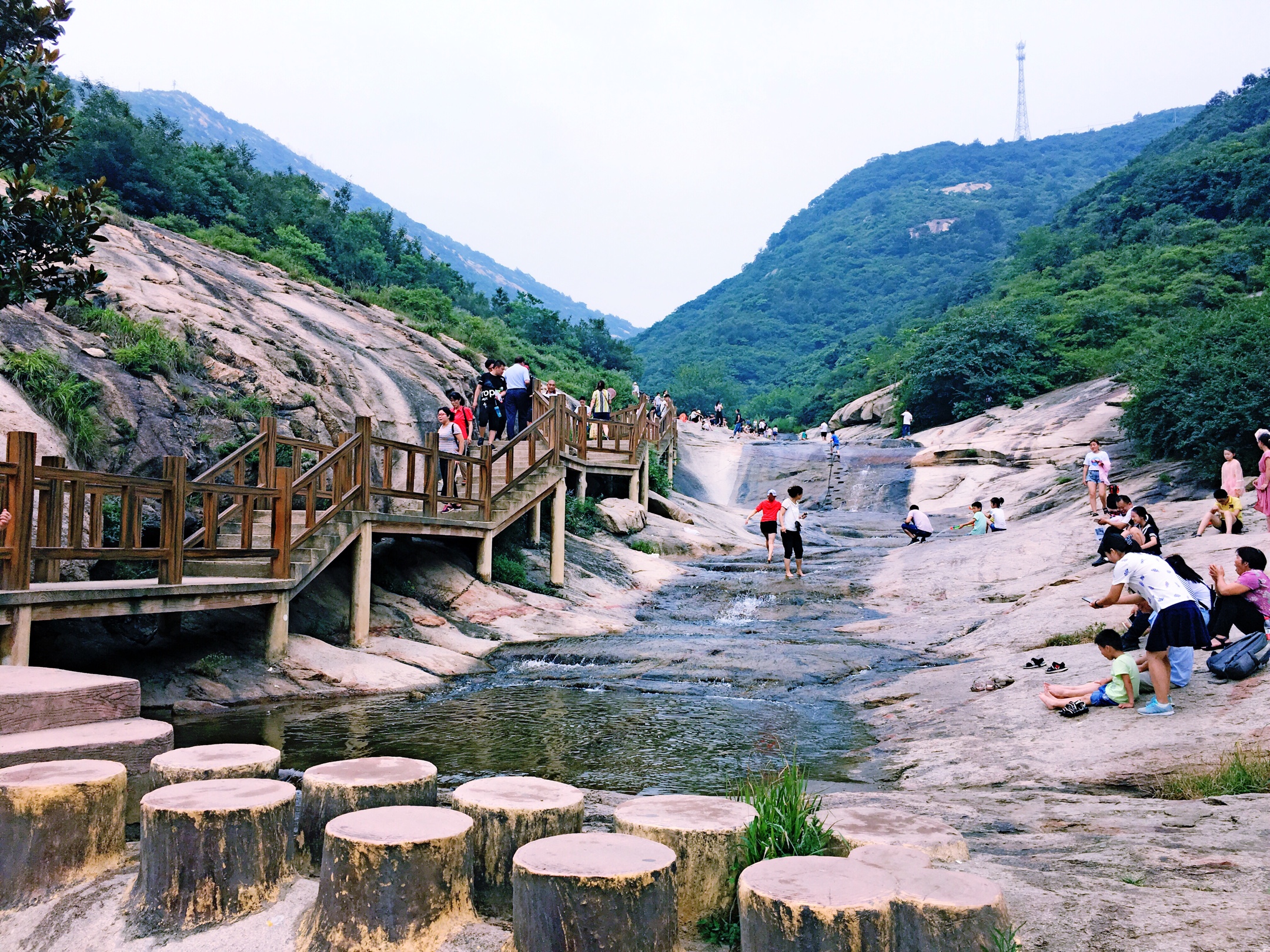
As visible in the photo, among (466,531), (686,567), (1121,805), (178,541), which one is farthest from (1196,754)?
(686,567)

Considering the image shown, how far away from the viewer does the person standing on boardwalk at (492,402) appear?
17766 mm

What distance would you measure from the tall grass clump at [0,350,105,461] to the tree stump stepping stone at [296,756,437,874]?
9268 millimetres

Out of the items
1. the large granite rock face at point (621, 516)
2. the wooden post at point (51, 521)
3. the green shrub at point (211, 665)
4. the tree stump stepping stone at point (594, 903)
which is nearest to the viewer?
the tree stump stepping stone at point (594, 903)

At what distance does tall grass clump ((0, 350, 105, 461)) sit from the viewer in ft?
38.8

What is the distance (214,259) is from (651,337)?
10658 centimetres

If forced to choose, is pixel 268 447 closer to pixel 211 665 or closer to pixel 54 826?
pixel 211 665

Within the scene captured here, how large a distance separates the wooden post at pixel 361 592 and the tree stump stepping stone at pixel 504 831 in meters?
7.87

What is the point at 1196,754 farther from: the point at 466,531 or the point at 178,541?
the point at 466,531

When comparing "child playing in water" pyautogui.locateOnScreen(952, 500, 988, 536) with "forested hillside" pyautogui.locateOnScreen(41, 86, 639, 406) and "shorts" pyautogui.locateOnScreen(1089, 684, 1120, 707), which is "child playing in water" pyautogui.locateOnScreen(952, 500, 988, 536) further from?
"forested hillside" pyautogui.locateOnScreen(41, 86, 639, 406)

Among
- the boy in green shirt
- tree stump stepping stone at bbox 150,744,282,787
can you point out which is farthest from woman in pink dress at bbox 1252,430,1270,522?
tree stump stepping stone at bbox 150,744,282,787

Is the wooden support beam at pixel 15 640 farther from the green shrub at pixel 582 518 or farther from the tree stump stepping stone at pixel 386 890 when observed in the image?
the green shrub at pixel 582 518

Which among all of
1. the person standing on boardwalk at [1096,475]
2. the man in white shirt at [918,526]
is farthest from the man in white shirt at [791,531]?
the person standing on boardwalk at [1096,475]

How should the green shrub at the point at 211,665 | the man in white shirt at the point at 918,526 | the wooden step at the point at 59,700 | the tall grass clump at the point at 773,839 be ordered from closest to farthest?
the tall grass clump at the point at 773,839 → the wooden step at the point at 59,700 → the green shrub at the point at 211,665 → the man in white shirt at the point at 918,526

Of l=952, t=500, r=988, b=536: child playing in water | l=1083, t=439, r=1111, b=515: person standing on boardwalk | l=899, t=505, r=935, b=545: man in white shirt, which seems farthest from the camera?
l=899, t=505, r=935, b=545: man in white shirt
